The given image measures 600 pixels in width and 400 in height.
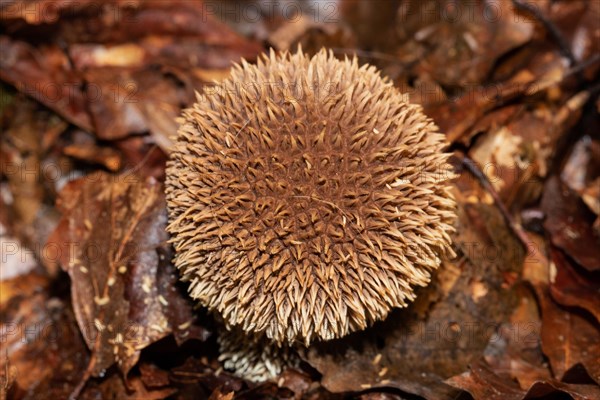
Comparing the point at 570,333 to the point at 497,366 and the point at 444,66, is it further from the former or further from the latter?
the point at 444,66

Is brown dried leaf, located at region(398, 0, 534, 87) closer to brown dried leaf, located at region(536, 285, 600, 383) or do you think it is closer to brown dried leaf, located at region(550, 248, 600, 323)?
brown dried leaf, located at region(550, 248, 600, 323)

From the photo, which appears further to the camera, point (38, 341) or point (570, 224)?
point (570, 224)

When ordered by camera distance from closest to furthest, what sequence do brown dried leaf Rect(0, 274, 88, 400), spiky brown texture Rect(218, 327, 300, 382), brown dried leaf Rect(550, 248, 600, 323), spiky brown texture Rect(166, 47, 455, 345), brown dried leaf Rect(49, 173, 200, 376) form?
spiky brown texture Rect(166, 47, 455, 345)
spiky brown texture Rect(218, 327, 300, 382)
brown dried leaf Rect(49, 173, 200, 376)
brown dried leaf Rect(550, 248, 600, 323)
brown dried leaf Rect(0, 274, 88, 400)

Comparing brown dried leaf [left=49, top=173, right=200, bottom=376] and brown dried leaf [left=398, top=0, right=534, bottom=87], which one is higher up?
brown dried leaf [left=398, top=0, right=534, bottom=87]

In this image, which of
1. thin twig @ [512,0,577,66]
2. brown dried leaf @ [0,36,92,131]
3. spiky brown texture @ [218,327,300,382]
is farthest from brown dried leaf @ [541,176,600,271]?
brown dried leaf @ [0,36,92,131]

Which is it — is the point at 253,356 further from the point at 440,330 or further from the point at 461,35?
the point at 461,35

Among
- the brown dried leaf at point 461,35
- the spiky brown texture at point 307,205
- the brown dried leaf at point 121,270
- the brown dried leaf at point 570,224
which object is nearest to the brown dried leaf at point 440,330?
the brown dried leaf at point 570,224

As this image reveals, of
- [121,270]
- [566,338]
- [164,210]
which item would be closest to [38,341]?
[121,270]

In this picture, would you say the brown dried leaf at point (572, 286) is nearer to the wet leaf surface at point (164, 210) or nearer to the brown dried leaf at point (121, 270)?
the wet leaf surface at point (164, 210)

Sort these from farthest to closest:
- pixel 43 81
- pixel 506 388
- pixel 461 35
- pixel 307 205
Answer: pixel 461 35, pixel 43 81, pixel 506 388, pixel 307 205
